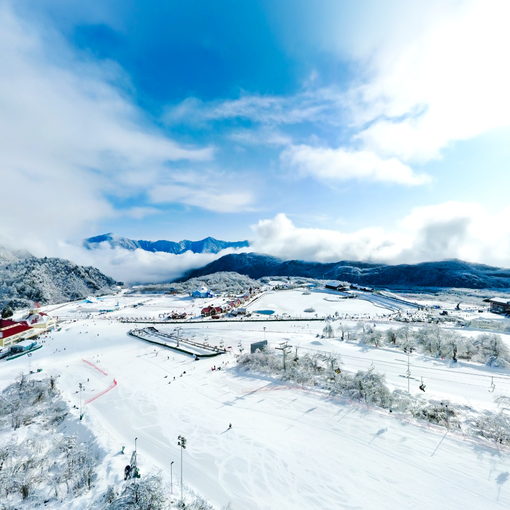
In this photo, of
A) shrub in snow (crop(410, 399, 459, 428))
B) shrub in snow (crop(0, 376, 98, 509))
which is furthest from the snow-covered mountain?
shrub in snow (crop(410, 399, 459, 428))

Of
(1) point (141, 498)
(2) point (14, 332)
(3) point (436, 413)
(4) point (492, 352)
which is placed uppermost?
(1) point (141, 498)

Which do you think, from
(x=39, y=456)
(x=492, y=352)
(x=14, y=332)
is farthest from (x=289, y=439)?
(x=14, y=332)

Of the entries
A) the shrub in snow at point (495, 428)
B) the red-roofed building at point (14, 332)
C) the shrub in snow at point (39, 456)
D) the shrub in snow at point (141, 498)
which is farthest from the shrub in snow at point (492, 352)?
the red-roofed building at point (14, 332)

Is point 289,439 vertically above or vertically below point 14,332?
below

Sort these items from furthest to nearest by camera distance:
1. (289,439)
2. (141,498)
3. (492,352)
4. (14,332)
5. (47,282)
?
(47,282)
(14,332)
(492,352)
(289,439)
(141,498)

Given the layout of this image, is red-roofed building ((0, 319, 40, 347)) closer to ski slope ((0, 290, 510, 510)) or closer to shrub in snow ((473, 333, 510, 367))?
ski slope ((0, 290, 510, 510))

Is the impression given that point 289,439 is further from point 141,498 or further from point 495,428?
A: point 495,428

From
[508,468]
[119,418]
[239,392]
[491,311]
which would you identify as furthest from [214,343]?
[491,311]

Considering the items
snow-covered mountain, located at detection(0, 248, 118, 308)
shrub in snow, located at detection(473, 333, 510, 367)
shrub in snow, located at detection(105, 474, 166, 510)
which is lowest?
shrub in snow, located at detection(473, 333, 510, 367)

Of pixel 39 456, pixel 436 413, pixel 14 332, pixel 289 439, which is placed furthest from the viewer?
pixel 14 332

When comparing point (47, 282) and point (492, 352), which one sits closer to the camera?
point (492, 352)
